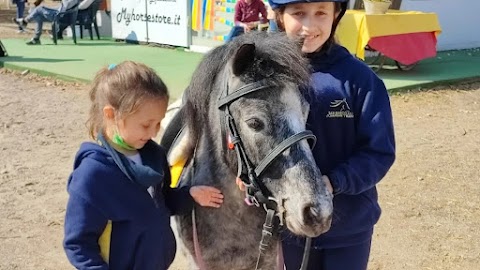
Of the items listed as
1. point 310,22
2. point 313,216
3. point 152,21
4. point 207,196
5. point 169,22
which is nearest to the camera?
point 313,216

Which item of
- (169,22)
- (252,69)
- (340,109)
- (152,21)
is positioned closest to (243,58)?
(252,69)

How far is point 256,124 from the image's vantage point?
168 centimetres

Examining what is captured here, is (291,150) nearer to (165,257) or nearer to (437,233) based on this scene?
(165,257)

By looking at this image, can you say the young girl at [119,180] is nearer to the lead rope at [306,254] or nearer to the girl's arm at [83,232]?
the girl's arm at [83,232]

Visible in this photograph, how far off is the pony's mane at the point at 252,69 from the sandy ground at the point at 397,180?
1.77 metres

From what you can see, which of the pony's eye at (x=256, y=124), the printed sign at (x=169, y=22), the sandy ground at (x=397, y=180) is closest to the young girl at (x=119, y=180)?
the pony's eye at (x=256, y=124)

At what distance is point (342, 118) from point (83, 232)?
34.8 inches

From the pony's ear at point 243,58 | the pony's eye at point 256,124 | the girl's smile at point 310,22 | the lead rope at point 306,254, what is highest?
the girl's smile at point 310,22

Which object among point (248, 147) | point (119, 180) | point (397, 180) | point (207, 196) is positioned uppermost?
point (248, 147)

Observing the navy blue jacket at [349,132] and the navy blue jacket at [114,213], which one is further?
the navy blue jacket at [349,132]

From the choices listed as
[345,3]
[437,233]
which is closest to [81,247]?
[345,3]

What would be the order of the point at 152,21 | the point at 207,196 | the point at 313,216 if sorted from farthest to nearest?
the point at 152,21, the point at 207,196, the point at 313,216

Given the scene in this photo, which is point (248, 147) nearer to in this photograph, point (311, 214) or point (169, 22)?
point (311, 214)

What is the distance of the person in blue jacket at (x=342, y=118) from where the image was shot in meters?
1.86
